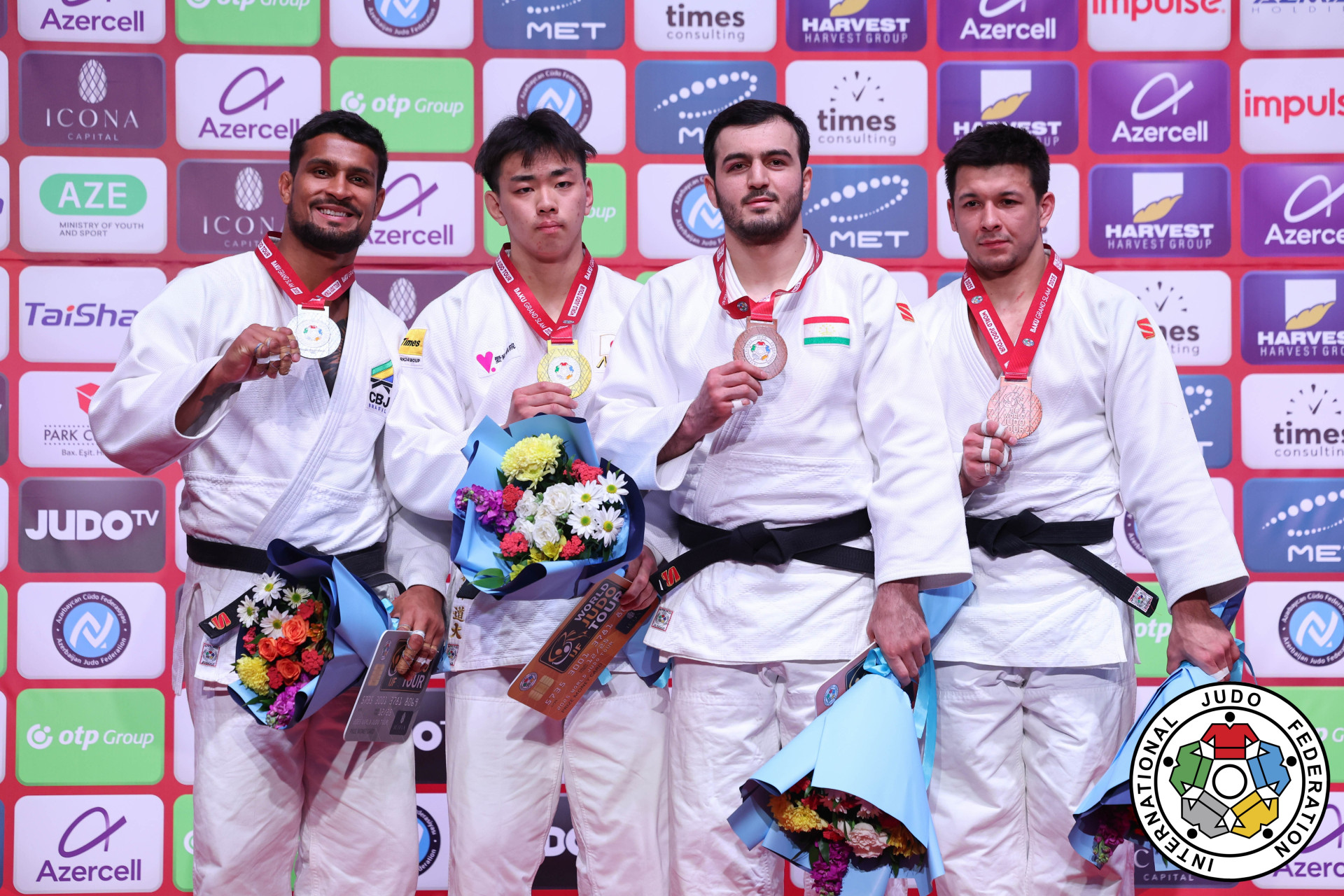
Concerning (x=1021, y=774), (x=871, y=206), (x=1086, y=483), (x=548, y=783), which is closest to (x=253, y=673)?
(x=548, y=783)

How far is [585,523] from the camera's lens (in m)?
2.54

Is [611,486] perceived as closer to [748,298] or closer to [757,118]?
[748,298]

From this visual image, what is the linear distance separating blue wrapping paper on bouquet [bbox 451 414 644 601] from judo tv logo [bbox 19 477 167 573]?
6.28ft

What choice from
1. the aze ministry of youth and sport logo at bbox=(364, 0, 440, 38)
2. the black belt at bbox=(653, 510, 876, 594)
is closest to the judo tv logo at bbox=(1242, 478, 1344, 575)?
the black belt at bbox=(653, 510, 876, 594)

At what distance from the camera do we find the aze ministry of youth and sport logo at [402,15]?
3.98 metres

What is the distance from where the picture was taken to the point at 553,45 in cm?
400

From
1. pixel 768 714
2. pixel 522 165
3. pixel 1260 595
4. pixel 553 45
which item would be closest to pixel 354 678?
pixel 768 714

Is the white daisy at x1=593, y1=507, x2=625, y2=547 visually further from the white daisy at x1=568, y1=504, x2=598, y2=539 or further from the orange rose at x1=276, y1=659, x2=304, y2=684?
the orange rose at x1=276, y1=659, x2=304, y2=684

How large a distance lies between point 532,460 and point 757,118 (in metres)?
1.15

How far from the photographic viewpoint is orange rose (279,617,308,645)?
2680 millimetres

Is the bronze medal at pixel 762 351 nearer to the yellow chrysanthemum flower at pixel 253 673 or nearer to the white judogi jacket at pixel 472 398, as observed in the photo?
the white judogi jacket at pixel 472 398

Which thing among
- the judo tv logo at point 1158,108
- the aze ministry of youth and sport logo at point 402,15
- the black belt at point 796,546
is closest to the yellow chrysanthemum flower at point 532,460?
the black belt at point 796,546

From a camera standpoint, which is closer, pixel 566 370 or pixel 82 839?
pixel 566 370

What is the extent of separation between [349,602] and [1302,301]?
3749 mm
